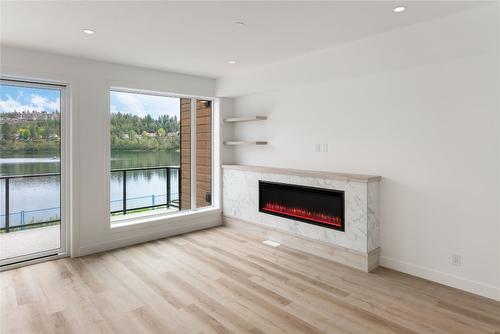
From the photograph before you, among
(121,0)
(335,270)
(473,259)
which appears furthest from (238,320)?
(121,0)

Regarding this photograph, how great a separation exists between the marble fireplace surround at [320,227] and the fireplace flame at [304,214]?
0.10 metres

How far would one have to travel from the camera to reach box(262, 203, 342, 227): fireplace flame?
4203 mm

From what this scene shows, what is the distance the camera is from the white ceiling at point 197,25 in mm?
2760

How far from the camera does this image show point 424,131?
3510 millimetres

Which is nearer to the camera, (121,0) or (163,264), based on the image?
(121,0)

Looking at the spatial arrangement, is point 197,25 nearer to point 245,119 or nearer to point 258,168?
point 245,119

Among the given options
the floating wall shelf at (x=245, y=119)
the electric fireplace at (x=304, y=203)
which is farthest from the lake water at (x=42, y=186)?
the electric fireplace at (x=304, y=203)

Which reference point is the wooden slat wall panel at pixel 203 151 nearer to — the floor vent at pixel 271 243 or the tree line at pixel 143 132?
the tree line at pixel 143 132

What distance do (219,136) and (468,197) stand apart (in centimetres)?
395

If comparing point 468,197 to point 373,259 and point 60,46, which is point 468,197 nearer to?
point 373,259

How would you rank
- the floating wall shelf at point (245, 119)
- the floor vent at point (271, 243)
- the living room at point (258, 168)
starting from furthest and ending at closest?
the floating wall shelf at point (245, 119) < the floor vent at point (271, 243) < the living room at point (258, 168)

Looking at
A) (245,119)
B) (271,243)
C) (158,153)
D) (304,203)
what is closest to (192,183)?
(158,153)

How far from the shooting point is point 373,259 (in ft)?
12.6

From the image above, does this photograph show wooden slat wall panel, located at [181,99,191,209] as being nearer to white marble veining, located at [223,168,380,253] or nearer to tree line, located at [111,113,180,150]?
tree line, located at [111,113,180,150]
